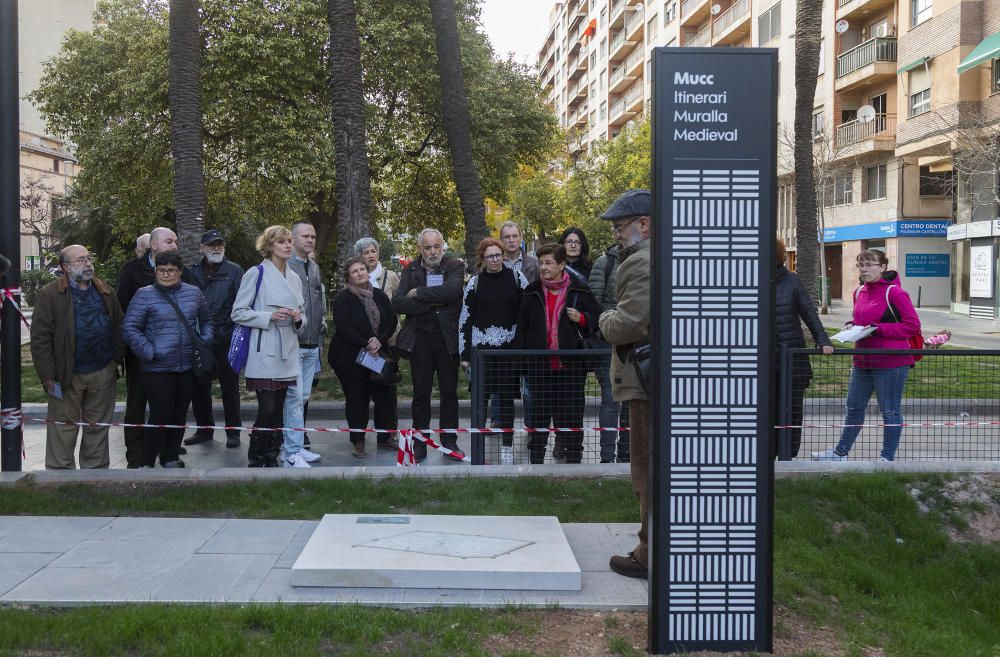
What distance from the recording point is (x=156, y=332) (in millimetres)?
7465

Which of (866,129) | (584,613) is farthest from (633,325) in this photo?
(866,129)

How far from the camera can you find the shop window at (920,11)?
34438 millimetres

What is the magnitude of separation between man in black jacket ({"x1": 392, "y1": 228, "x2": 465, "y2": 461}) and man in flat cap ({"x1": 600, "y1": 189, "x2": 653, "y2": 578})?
145 inches

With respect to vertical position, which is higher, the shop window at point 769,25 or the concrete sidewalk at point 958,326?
the shop window at point 769,25

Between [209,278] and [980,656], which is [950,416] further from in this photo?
[209,278]

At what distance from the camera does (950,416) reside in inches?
339

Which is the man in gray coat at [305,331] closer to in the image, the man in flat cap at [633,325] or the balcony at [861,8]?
the man in flat cap at [633,325]

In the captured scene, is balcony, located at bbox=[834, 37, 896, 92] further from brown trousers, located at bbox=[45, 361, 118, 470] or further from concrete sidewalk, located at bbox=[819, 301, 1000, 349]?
brown trousers, located at bbox=[45, 361, 118, 470]

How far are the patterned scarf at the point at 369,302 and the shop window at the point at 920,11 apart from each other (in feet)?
105

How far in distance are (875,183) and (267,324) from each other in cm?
3711

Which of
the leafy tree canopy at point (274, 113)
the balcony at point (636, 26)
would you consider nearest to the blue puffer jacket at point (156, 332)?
the leafy tree canopy at point (274, 113)

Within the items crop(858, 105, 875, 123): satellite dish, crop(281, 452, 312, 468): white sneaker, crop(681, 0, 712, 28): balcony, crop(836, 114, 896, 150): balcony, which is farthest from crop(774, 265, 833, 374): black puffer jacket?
crop(681, 0, 712, 28): balcony

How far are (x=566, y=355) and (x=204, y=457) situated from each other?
12.2 ft

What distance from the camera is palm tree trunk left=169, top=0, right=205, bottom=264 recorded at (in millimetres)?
13534
